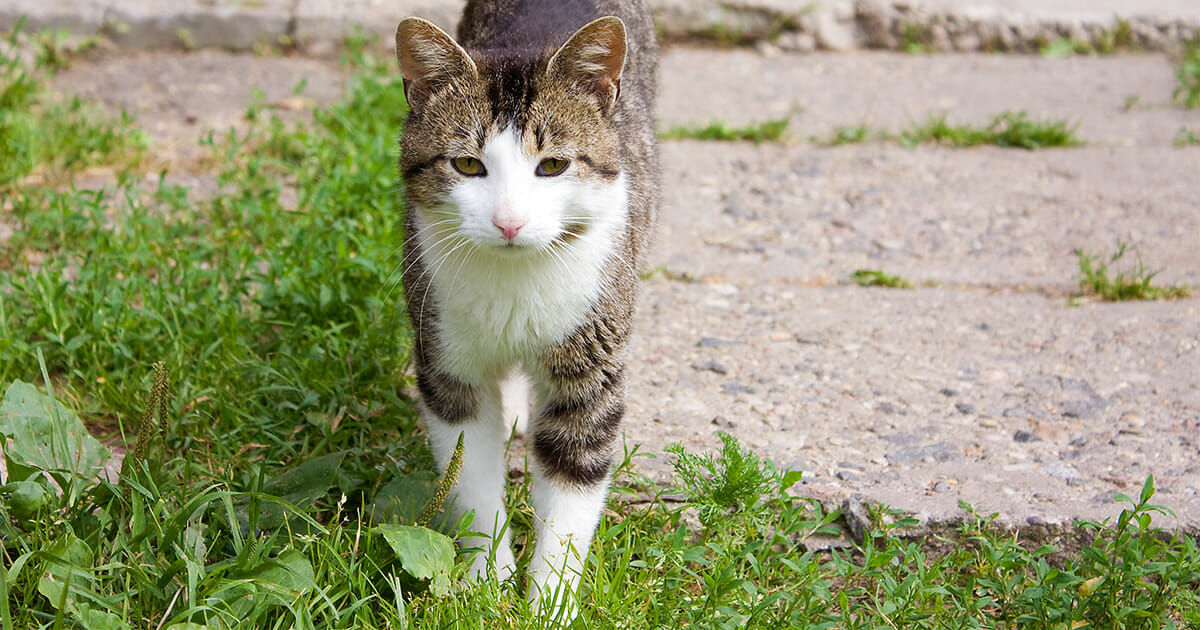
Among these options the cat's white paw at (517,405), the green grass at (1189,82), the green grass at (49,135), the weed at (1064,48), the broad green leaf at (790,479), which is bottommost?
the cat's white paw at (517,405)

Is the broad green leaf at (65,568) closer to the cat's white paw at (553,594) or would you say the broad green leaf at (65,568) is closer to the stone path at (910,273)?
the cat's white paw at (553,594)

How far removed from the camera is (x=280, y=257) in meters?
3.59

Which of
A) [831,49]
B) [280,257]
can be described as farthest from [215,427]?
[831,49]

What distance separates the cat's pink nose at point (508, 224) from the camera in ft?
7.26

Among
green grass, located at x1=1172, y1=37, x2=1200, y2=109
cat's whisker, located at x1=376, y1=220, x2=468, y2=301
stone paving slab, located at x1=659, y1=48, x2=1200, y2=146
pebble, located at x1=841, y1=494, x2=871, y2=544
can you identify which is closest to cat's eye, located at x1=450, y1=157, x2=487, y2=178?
cat's whisker, located at x1=376, y1=220, x2=468, y2=301

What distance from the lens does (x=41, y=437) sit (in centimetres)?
247

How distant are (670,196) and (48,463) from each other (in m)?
3.00

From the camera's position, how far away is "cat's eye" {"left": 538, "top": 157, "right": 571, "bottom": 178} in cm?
235

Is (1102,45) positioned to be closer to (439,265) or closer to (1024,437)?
(1024,437)

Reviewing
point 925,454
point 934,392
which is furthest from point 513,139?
point 934,392

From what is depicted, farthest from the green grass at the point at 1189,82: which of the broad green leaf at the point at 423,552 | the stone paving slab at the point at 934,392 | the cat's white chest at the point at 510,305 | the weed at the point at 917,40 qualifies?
the broad green leaf at the point at 423,552

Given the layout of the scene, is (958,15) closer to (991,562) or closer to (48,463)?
(991,562)

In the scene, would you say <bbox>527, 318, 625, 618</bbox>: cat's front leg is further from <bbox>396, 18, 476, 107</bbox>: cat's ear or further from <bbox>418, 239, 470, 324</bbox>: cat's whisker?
<bbox>396, 18, 476, 107</bbox>: cat's ear

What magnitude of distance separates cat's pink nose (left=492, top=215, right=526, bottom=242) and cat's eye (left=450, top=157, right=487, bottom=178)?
0.18m
